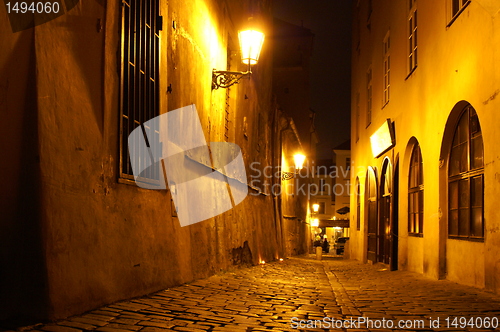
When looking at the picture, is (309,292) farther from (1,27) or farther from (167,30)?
(1,27)

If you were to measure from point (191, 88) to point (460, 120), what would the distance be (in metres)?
4.73

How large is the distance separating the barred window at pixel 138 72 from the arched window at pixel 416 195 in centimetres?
678

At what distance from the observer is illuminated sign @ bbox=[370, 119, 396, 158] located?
551 inches

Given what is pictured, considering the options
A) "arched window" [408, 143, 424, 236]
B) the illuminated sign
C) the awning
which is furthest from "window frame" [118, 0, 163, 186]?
the awning

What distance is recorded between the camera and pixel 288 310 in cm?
593

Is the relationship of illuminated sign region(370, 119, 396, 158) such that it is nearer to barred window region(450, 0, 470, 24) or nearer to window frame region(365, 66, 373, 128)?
window frame region(365, 66, 373, 128)

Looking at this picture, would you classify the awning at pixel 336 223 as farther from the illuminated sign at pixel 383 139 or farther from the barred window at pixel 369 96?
the illuminated sign at pixel 383 139

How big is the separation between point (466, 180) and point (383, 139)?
6.56m

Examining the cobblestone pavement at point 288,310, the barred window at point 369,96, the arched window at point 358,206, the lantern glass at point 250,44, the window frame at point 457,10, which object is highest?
the barred window at point 369,96

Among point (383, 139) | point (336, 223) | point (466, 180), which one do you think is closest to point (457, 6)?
point (466, 180)

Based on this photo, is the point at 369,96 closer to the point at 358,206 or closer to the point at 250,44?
the point at 358,206

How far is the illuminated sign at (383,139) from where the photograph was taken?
14.0 meters

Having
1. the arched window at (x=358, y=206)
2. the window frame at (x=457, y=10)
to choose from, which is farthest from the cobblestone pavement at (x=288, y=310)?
the arched window at (x=358, y=206)

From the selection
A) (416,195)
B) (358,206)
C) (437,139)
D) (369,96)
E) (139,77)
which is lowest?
(358,206)
